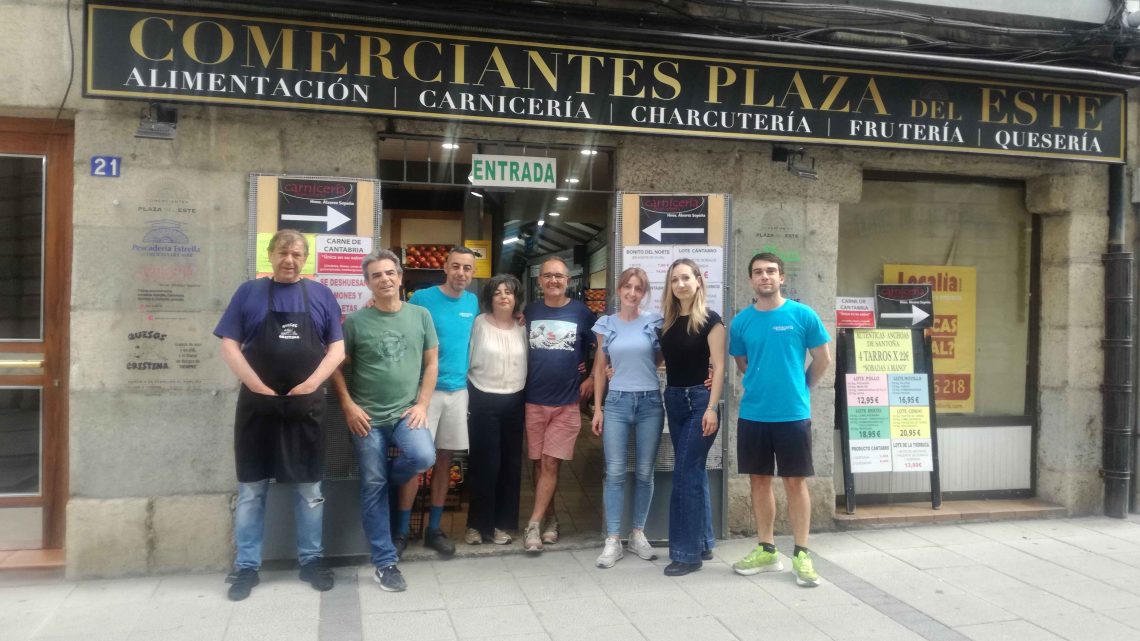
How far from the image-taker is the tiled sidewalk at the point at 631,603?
3957 mm

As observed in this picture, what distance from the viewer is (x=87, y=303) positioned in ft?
15.3

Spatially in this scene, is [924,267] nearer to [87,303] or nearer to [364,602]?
[364,602]

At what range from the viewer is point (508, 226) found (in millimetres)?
8797

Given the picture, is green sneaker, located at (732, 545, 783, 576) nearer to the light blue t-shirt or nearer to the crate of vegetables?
the light blue t-shirt

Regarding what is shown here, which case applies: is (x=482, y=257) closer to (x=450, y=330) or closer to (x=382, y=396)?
(x=450, y=330)

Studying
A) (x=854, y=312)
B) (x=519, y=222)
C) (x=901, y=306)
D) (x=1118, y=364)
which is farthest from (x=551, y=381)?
(x=1118, y=364)

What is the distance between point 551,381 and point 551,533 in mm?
1040

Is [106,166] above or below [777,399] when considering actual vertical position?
above

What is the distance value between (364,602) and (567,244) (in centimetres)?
564

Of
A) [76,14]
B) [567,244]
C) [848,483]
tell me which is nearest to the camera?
[76,14]

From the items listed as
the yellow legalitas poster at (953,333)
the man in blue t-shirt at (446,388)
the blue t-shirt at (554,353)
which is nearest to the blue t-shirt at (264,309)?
the man in blue t-shirt at (446,388)

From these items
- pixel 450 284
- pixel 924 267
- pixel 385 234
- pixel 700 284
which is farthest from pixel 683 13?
pixel 385 234

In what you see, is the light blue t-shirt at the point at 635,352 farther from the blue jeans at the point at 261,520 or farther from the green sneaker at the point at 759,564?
the blue jeans at the point at 261,520

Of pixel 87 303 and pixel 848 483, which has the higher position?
pixel 87 303
